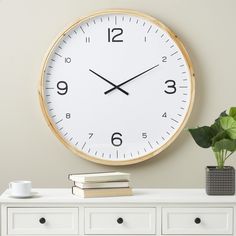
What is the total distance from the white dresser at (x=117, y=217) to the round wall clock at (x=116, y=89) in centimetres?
46

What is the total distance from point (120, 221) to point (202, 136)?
0.50 metres

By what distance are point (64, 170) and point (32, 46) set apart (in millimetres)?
619

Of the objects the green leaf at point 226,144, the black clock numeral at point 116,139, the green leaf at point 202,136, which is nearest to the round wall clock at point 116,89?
the black clock numeral at point 116,139

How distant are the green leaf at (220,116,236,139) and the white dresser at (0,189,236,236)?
0.27 m

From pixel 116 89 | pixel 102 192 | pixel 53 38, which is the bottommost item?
pixel 102 192

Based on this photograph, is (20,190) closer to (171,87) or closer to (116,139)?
(116,139)

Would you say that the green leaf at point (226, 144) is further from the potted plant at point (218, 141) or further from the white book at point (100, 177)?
the white book at point (100, 177)

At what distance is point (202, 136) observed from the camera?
287 centimetres

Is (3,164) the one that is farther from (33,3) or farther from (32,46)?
(33,3)

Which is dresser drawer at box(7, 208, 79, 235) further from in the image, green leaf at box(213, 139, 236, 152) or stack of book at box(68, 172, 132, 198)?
green leaf at box(213, 139, 236, 152)

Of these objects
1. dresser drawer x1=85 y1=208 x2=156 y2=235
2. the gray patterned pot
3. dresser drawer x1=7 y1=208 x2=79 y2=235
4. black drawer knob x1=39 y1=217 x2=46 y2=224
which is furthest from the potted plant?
black drawer knob x1=39 y1=217 x2=46 y2=224

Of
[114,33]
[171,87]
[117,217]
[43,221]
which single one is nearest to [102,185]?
[117,217]

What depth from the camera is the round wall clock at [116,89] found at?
3.20 metres

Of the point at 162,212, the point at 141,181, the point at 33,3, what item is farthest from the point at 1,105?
the point at 162,212
